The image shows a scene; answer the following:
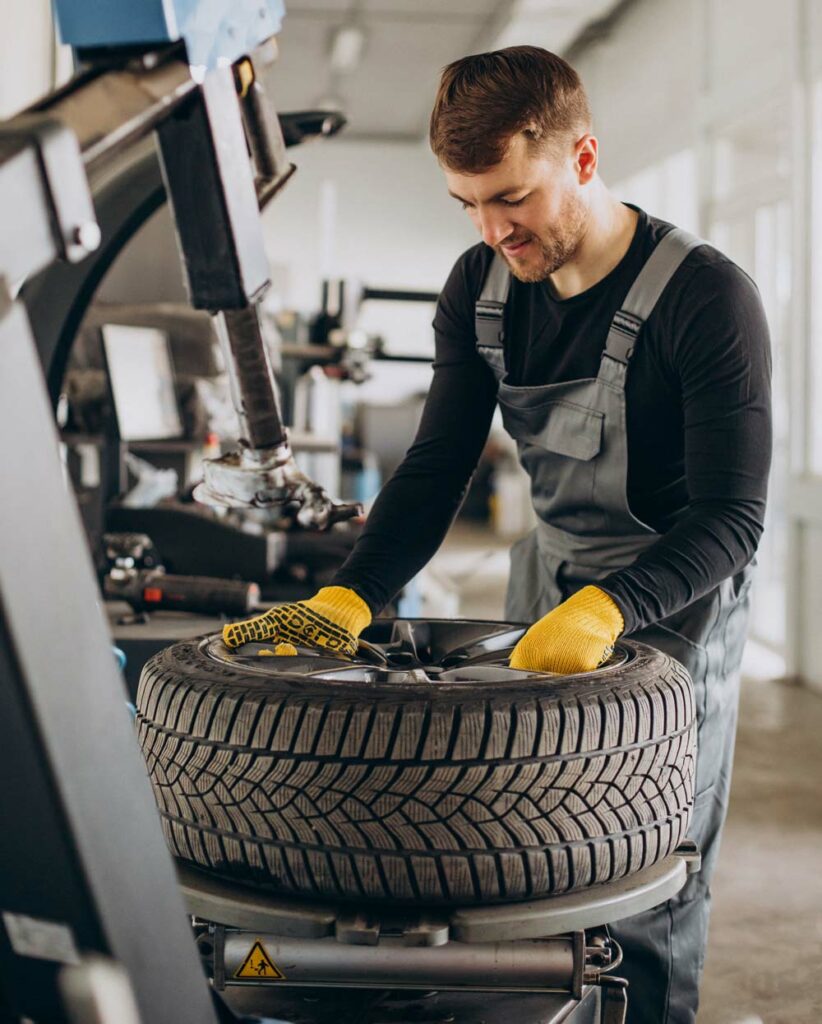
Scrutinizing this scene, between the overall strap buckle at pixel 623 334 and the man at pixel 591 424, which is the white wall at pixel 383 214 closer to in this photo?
the man at pixel 591 424

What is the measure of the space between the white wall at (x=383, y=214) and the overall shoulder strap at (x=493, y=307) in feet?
30.6

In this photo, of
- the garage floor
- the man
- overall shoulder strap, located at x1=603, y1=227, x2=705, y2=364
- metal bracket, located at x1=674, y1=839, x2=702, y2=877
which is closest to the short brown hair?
the man

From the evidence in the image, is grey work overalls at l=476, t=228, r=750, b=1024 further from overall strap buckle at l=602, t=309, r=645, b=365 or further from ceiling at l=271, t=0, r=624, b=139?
ceiling at l=271, t=0, r=624, b=139

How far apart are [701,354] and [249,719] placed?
2.17 ft

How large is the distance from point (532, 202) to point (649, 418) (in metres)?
0.28

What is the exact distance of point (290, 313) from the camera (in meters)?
3.91

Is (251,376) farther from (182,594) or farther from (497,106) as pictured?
(182,594)

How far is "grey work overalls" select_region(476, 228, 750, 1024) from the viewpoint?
1.33 m

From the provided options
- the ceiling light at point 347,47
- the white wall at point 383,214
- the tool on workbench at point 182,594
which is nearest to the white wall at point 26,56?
the tool on workbench at point 182,594

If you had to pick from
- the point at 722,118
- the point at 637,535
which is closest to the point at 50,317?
the point at 637,535

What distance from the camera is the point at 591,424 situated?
4.47 ft

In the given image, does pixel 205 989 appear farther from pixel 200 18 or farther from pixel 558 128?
pixel 558 128

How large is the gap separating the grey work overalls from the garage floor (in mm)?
178

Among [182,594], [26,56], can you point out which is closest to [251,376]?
[182,594]
